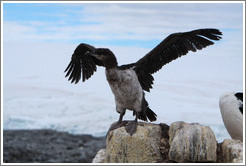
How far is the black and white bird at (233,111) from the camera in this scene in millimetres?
8695

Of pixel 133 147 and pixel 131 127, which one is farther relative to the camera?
pixel 131 127

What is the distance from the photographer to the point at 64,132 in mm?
22156

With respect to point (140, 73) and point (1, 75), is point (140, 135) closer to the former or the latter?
point (140, 73)

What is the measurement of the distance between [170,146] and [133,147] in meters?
0.58

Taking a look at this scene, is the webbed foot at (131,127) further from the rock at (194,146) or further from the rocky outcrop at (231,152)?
the rocky outcrop at (231,152)

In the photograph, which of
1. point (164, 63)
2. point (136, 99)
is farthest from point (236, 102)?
point (136, 99)

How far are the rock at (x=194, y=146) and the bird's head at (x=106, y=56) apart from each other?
152 cm

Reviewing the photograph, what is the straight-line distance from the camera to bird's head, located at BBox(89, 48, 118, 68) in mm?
7203

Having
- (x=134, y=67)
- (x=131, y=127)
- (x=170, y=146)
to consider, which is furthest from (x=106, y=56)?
(x=170, y=146)

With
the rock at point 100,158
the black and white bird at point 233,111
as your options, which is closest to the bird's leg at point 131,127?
the rock at point 100,158

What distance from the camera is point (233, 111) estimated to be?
871 centimetres

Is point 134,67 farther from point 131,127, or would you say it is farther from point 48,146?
point 48,146

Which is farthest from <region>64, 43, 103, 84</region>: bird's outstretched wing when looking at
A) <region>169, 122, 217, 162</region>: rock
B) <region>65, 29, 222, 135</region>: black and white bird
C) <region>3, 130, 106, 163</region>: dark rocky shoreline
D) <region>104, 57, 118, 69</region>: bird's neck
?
<region>3, 130, 106, 163</region>: dark rocky shoreline

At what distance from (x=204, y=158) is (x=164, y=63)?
1.80m
